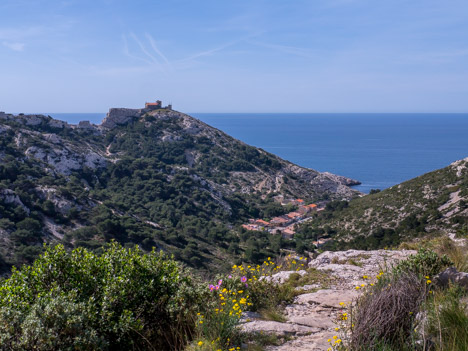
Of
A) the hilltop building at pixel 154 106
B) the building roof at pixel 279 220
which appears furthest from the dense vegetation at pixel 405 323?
the hilltop building at pixel 154 106

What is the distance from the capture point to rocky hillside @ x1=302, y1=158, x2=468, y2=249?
2473cm

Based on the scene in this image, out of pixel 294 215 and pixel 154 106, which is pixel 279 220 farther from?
pixel 154 106

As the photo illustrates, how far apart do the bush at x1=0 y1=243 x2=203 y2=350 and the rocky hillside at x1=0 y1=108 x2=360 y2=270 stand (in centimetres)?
2016

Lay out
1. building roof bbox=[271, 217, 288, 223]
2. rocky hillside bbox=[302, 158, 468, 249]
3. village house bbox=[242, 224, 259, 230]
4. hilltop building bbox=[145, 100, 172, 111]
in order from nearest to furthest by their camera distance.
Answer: rocky hillside bbox=[302, 158, 468, 249] → village house bbox=[242, 224, 259, 230] → building roof bbox=[271, 217, 288, 223] → hilltop building bbox=[145, 100, 172, 111]

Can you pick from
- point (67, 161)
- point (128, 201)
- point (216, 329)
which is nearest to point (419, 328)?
point (216, 329)

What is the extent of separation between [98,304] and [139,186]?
51397mm

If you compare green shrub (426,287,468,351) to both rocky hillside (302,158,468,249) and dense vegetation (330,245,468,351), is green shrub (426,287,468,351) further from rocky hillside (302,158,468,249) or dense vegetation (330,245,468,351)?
rocky hillside (302,158,468,249)

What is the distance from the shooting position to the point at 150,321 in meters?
4.07

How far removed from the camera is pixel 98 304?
3.82 metres

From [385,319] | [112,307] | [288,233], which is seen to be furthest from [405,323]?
[288,233]

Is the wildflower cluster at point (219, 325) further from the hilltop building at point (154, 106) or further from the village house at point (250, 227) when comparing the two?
the hilltop building at point (154, 106)

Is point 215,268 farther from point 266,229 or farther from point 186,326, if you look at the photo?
point 186,326

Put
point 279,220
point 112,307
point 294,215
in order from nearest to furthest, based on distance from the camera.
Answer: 1. point 112,307
2. point 279,220
3. point 294,215

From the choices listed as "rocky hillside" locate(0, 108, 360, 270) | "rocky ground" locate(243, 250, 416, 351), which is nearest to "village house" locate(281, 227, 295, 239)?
"rocky hillside" locate(0, 108, 360, 270)
